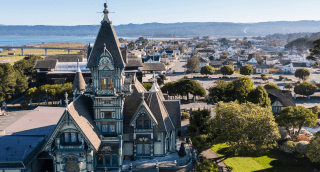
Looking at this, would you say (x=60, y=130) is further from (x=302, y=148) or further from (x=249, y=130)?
(x=302, y=148)

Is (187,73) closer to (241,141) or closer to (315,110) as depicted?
(315,110)

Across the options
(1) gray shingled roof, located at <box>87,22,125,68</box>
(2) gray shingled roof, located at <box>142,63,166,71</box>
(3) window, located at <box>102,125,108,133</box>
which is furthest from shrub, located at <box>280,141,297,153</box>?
(2) gray shingled roof, located at <box>142,63,166,71</box>

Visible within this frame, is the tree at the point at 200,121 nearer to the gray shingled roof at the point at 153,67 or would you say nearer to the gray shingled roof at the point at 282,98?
the gray shingled roof at the point at 282,98

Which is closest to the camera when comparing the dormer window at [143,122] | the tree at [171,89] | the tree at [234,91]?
the dormer window at [143,122]

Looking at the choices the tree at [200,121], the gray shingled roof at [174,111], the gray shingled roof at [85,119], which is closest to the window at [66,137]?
the gray shingled roof at [85,119]

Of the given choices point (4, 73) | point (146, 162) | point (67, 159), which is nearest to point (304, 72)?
point (146, 162)

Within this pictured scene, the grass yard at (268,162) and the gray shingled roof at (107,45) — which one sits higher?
the gray shingled roof at (107,45)
